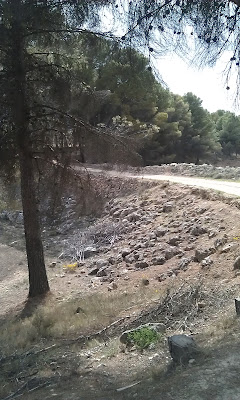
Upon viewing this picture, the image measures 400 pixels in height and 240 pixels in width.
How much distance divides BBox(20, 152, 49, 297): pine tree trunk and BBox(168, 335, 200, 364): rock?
7116 mm

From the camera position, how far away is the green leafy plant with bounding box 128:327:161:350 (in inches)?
255

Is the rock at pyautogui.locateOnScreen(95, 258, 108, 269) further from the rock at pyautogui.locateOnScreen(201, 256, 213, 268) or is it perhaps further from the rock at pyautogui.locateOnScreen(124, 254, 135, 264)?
the rock at pyautogui.locateOnScreen(201, 256, 213, 268)

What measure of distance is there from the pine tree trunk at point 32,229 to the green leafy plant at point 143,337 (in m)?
5.71

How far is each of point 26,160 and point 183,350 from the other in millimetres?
7291

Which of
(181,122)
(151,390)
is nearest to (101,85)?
(151,390)

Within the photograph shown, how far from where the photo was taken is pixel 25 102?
35.5ft

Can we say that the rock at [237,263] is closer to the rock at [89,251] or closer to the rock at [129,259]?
A: the rock at [129,259]

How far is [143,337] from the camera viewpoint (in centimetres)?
659

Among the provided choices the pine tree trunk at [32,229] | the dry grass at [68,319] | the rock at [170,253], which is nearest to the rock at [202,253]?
the rock at [170,253]

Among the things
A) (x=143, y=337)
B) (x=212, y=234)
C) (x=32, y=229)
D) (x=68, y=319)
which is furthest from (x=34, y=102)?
(x=143, y=337)

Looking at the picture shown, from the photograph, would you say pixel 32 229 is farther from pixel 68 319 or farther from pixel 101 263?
pixel 101 263

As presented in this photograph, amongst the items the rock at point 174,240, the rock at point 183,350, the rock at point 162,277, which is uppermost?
the rock at point 183,350

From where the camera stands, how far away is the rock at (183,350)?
17.2ft

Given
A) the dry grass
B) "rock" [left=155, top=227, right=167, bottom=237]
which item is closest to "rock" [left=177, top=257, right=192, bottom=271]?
the dry grass
